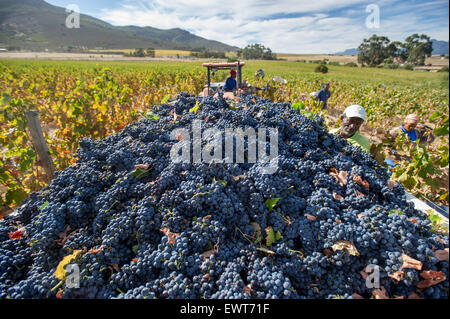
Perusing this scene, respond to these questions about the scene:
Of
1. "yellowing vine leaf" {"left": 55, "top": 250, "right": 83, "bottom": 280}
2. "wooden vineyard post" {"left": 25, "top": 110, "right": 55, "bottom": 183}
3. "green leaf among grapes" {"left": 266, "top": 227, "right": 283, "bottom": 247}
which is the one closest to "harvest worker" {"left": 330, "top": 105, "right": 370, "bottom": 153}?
"green leaf among grapes" {"left": 266, "top": 227, "right": 283, "bottom": 247}

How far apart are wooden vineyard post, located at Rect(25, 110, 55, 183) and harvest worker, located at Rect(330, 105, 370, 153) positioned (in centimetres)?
485

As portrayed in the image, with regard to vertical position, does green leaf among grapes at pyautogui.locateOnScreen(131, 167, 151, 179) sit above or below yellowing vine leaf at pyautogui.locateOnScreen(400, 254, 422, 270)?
above

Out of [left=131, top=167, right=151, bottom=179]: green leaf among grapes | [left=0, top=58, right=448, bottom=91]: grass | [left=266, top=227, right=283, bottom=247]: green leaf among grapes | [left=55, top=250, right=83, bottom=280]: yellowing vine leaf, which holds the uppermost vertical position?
[left=0, top=58, right=448, bottom=91]: grass

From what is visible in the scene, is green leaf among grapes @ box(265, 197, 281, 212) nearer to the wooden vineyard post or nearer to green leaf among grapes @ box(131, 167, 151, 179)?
green leaf among grapes @ box(131, 167, 151, 179)

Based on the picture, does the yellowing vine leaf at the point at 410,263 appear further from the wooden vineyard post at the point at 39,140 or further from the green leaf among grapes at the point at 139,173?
the wooden vineyard post at the point at 39,140

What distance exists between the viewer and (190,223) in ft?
→ 5.73

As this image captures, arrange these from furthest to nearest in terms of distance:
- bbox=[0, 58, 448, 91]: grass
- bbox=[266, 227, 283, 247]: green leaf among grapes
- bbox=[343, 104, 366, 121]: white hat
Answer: bbox=[0, 58, 448, 91]: grass → bbox=[343, 104, 366, 121]: white hat → bbox=[266, 227, 283, 247]: green leaf among grapes

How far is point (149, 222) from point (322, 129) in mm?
2222

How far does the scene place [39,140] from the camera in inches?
136

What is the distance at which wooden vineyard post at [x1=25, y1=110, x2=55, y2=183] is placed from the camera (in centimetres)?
341

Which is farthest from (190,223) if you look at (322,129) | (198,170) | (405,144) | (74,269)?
(405,144)

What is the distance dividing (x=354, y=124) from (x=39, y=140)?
16.4ft

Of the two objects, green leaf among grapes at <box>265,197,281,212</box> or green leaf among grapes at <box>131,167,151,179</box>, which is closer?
green leaf among grapes at <box>265,197,281,212</box>
